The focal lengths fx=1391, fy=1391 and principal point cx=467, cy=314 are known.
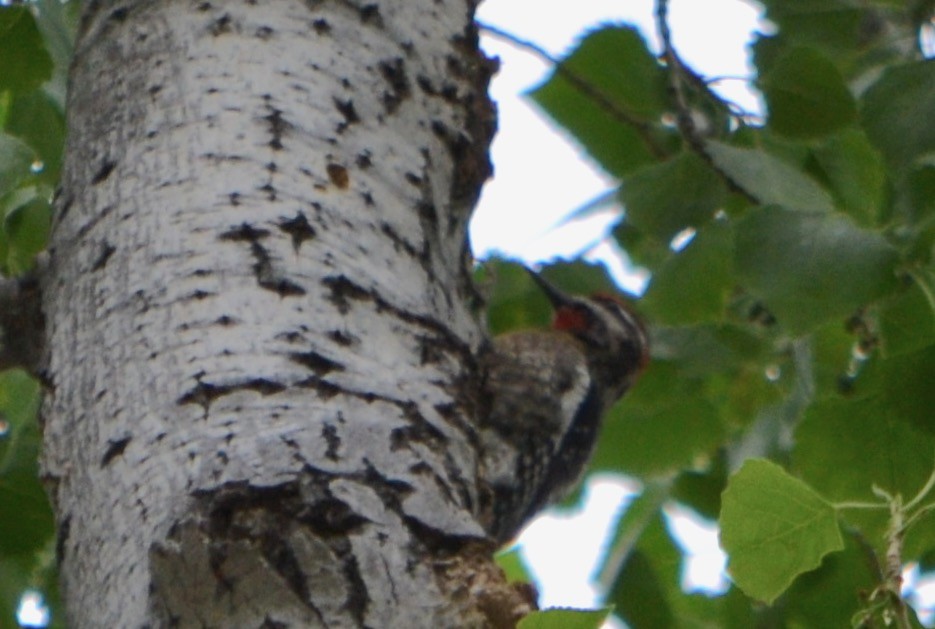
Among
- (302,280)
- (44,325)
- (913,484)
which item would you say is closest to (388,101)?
(302,280)

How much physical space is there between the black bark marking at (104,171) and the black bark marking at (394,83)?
1.25 ft

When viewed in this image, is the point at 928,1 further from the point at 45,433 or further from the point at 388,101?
the point at 45,433

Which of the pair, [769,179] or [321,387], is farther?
[769,179]

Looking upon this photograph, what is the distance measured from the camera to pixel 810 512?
146 centimetres

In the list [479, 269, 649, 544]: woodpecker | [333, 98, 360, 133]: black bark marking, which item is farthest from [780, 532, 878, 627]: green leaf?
[333, 98, 360, 133]: black bark marking

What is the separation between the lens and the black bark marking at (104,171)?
1746 millimetres

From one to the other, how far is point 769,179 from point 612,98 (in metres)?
0.60

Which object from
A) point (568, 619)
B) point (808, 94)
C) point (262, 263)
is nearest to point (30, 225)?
point (262, 263)

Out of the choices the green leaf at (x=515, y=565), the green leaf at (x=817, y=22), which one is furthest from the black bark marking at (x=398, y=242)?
the green leaf at (x=515, y=565)

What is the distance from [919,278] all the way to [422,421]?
925mm

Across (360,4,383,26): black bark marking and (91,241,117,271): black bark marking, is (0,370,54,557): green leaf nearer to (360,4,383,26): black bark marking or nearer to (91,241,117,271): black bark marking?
(91,241,117,271): black bark marking

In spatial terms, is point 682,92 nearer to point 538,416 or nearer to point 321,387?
point 538,416

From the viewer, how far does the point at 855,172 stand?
8.04ft

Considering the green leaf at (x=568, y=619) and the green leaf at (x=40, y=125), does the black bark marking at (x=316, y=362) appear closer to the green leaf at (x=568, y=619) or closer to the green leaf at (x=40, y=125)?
the green leaf at (x=568, y=619)
